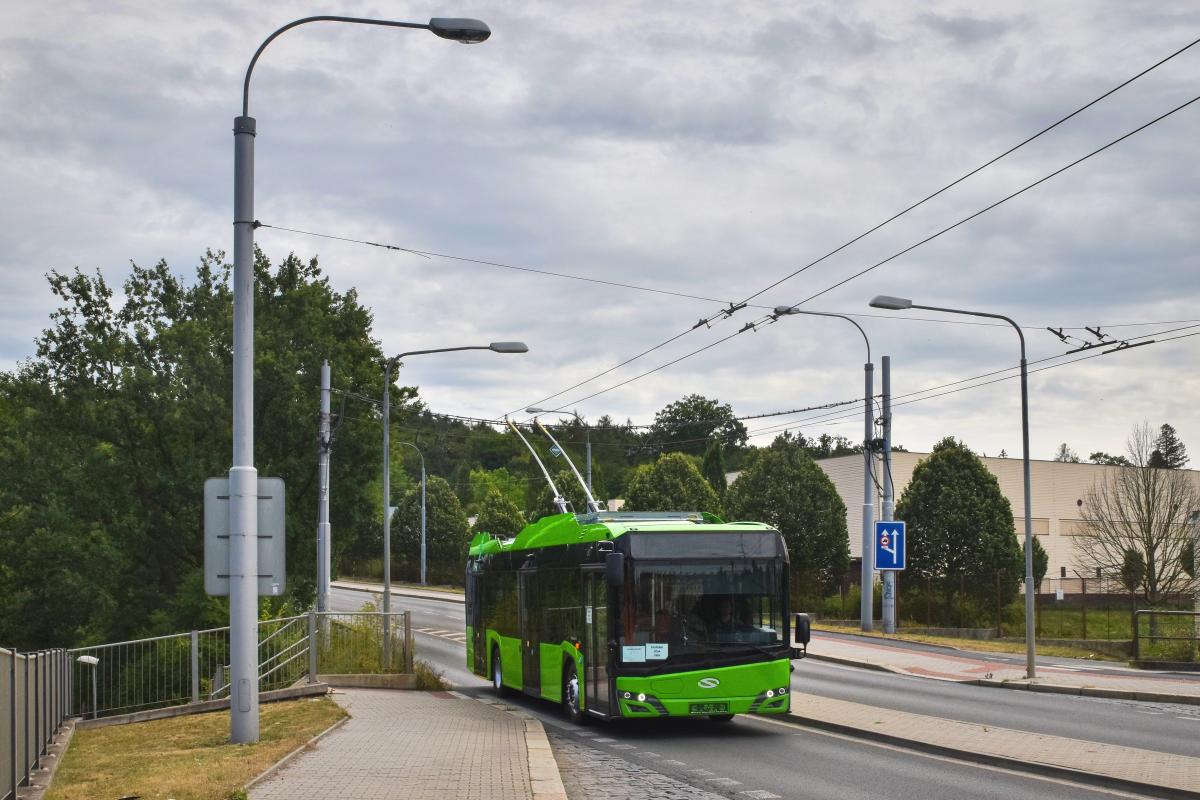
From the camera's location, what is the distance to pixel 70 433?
135ft

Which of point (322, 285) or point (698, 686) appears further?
point (322, 285)

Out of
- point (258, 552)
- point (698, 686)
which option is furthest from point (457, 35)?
point (698, 686)

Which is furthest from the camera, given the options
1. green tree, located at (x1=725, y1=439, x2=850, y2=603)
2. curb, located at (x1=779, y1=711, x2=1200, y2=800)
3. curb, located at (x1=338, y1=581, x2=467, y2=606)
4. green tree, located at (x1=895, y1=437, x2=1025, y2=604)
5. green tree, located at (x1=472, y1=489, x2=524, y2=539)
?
green tree, located at (x1=472, y1=489, x2=524, y2=539)

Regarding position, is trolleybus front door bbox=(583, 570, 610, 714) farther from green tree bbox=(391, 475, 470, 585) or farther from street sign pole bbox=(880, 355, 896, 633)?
green tree bbox=(391, 475, 470, 585)

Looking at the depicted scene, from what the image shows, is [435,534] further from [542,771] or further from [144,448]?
[542,771]

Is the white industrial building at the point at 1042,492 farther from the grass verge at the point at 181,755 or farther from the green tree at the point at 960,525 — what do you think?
the grass verge at the point at 181,755


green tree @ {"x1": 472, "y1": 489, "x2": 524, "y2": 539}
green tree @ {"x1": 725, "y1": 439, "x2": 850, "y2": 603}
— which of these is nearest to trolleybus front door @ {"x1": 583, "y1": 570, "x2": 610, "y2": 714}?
green tree @ {"x1": 725, "y1": 439, "x2": 850, "y2": 603}

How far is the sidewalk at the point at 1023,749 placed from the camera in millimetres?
11773

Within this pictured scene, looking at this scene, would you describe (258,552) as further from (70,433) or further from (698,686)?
(70,433)

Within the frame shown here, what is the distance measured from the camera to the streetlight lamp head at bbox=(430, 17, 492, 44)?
42.1 feet

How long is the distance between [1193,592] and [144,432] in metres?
32.3

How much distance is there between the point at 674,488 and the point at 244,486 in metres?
47.0

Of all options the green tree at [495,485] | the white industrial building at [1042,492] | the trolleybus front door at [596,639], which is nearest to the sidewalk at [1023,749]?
the trolleybus front door at [596,639]

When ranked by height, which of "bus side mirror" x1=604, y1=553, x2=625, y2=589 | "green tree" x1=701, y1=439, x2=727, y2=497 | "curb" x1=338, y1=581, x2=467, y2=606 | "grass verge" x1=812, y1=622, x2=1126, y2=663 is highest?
"green tree" x1=701, y1=439, x2=727, y2=497
